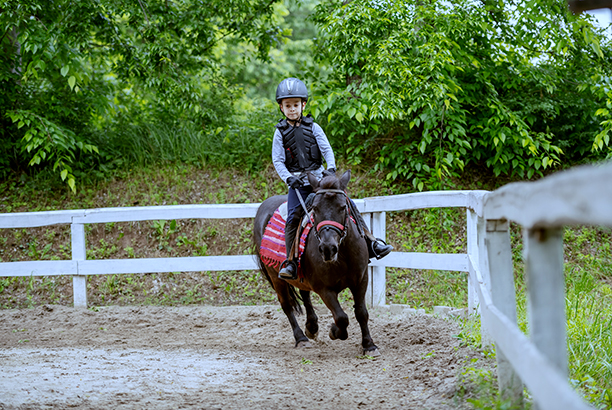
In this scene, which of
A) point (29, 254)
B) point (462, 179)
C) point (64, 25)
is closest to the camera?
point (64, 25)

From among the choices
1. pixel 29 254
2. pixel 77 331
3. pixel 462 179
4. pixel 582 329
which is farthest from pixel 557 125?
pixel 29 254

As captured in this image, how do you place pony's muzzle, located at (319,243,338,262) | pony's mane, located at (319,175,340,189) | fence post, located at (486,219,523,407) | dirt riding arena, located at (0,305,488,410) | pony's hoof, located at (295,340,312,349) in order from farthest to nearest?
1. pony's hoof, located at (295,340,312,349)
2. pony's mane, located at (319,175,340,189)
3. pony's muzzle, located at (319,243,338,262)
4. dirt riding arena, located at (0,305,488,410)
5. fence post, located at (486,219,523,407)

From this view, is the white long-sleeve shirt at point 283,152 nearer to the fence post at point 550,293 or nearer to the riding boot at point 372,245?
the riding boot at point 372,245

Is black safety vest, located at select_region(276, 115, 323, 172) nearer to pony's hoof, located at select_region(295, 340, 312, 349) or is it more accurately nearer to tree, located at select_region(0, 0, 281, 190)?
pony's hoof, located at select_region(295, 340, 312, 349)

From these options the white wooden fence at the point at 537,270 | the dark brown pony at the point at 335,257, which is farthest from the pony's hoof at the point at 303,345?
the white wooden fence at the point at 537,270

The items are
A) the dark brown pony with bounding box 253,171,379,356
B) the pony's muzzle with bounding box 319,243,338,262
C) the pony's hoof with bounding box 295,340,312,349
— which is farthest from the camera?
the pony's hoof with bounding box 295,340,312,349

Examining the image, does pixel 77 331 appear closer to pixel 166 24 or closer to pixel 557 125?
pixel 166 24

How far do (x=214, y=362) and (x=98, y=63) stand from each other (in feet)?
26.9

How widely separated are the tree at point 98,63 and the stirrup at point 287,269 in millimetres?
5156

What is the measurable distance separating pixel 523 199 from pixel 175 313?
624 cm

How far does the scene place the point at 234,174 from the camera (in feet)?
36.4

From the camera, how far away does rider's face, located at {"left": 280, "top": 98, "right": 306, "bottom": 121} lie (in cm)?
563

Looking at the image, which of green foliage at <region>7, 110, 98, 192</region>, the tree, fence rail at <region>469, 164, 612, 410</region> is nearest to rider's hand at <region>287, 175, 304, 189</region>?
fence rail at <region>469, 164, 612, 410</region>

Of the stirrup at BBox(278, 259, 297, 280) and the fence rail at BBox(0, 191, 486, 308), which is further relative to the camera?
the fence rail at BBox(0, 191, 486, 308)
